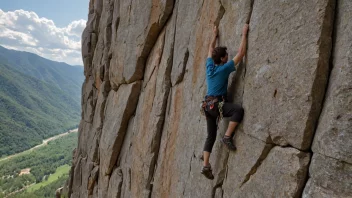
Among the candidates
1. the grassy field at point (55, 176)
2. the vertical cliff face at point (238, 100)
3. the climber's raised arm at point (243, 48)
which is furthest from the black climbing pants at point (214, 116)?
the grassy field at point (55, 176)

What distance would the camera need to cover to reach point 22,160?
158000 millimetres

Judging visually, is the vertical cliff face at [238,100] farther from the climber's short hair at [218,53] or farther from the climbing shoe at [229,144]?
the climber's short hair at [218,53]

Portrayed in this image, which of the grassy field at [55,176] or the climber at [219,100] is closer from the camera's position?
the climber at [219,100]

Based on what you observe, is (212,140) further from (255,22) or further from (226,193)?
(255,22)

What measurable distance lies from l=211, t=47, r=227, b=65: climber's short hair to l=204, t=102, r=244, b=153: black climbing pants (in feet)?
4.01

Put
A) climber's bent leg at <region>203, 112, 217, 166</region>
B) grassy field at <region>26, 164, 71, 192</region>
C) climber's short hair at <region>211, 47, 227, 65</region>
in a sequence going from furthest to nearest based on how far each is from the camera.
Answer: grassy field at <region>26, 164, 71, 192</region> < climber's bent leg at <region>203, 112, 217, 166</region> < climber's short hair at <region>211, 47, 227, 65</region>

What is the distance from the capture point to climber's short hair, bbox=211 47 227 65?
6.72m

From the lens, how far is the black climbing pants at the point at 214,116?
6207mm

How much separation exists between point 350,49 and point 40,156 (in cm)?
18593

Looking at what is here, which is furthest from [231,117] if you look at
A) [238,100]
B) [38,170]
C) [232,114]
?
[38,170]

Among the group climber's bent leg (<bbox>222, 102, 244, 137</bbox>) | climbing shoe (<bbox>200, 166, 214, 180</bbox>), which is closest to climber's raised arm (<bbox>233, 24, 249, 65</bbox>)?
climber's bent leg (<bbox>222, 102, 244, 137</bbox>)

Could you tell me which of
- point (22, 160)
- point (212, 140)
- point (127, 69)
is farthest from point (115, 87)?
point (22, 160)

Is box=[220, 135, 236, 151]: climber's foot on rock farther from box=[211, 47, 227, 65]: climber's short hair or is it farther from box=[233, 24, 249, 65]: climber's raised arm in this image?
box=[211, 47, 227, 65]: climber's short hair

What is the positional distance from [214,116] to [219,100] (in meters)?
0.48
